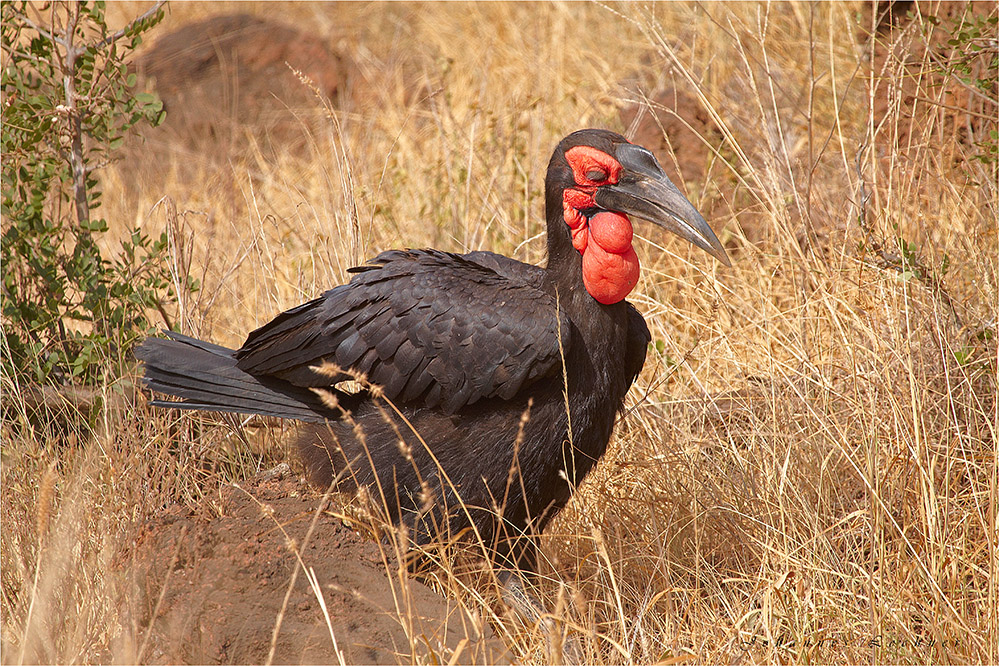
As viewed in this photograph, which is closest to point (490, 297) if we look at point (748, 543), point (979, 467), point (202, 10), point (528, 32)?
point (748, 543)

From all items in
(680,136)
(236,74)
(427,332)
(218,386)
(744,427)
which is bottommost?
(744,427)

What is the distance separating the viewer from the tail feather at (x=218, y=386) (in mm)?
3129

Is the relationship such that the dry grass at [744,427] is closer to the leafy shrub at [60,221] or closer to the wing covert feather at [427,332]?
the leafy shrub at [60,221]

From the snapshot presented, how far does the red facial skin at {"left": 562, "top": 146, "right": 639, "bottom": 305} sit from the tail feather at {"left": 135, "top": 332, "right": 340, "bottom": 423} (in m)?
0.93

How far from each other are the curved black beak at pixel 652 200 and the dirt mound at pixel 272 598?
1.19 metres

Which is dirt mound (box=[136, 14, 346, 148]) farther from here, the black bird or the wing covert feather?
the black bird

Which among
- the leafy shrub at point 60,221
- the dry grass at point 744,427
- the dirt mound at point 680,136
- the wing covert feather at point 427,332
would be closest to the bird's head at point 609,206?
the wing covert feather at point 427,332

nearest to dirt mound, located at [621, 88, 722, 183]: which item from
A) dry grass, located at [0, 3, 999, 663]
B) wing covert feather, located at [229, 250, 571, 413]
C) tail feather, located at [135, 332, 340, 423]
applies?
dry grass, located at [0, 3, 999, 663]

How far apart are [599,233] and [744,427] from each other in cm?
113

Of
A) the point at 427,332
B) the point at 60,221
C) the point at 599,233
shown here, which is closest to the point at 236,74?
the point at 60,221

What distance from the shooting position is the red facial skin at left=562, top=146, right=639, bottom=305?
2840 mm

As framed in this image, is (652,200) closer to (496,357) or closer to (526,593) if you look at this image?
(496,357)

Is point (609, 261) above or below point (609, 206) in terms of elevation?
below

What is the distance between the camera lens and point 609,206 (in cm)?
289
